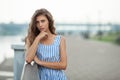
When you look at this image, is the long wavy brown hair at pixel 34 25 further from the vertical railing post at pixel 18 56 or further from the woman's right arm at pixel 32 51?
the vertical railing post at pixel 18 56

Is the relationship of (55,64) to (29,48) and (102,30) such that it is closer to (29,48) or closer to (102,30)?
(29,48)

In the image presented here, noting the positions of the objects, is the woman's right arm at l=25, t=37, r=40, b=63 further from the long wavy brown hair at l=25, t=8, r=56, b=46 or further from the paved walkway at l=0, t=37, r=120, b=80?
the paved walkway at l=0, t=37, r=120, b=80

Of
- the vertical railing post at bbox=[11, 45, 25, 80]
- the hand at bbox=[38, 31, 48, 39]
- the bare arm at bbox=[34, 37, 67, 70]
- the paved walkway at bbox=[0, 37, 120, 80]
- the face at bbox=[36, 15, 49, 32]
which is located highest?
the face at bbox=[36, 15, 49, 32]

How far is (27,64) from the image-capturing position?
3004 mm

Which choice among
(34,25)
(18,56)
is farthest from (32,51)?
(18,56)

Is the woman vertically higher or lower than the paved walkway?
higher

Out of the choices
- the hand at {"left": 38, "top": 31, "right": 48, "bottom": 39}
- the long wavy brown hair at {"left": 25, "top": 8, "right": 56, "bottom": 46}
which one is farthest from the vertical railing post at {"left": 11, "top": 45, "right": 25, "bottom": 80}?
the hand at {"left": 38, "top": 31, "right": 48, "bottom": 39}

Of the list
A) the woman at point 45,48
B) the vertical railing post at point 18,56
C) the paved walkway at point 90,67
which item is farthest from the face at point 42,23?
the paved walkway at point 90,67

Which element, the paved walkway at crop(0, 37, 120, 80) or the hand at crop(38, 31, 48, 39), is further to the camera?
the paved walkway at crop(0, 37, 120, 80)

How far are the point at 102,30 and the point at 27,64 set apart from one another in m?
69.5

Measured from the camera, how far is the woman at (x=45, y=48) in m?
3.06

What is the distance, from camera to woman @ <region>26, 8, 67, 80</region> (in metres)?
3.06

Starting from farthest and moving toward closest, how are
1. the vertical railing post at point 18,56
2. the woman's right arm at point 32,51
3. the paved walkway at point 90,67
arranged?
1. the paved walkway at point 90,67
2. the vertical railing post at point 18,56
3. the woman's right arm at point 32,51

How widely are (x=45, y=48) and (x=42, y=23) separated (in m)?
0.22
